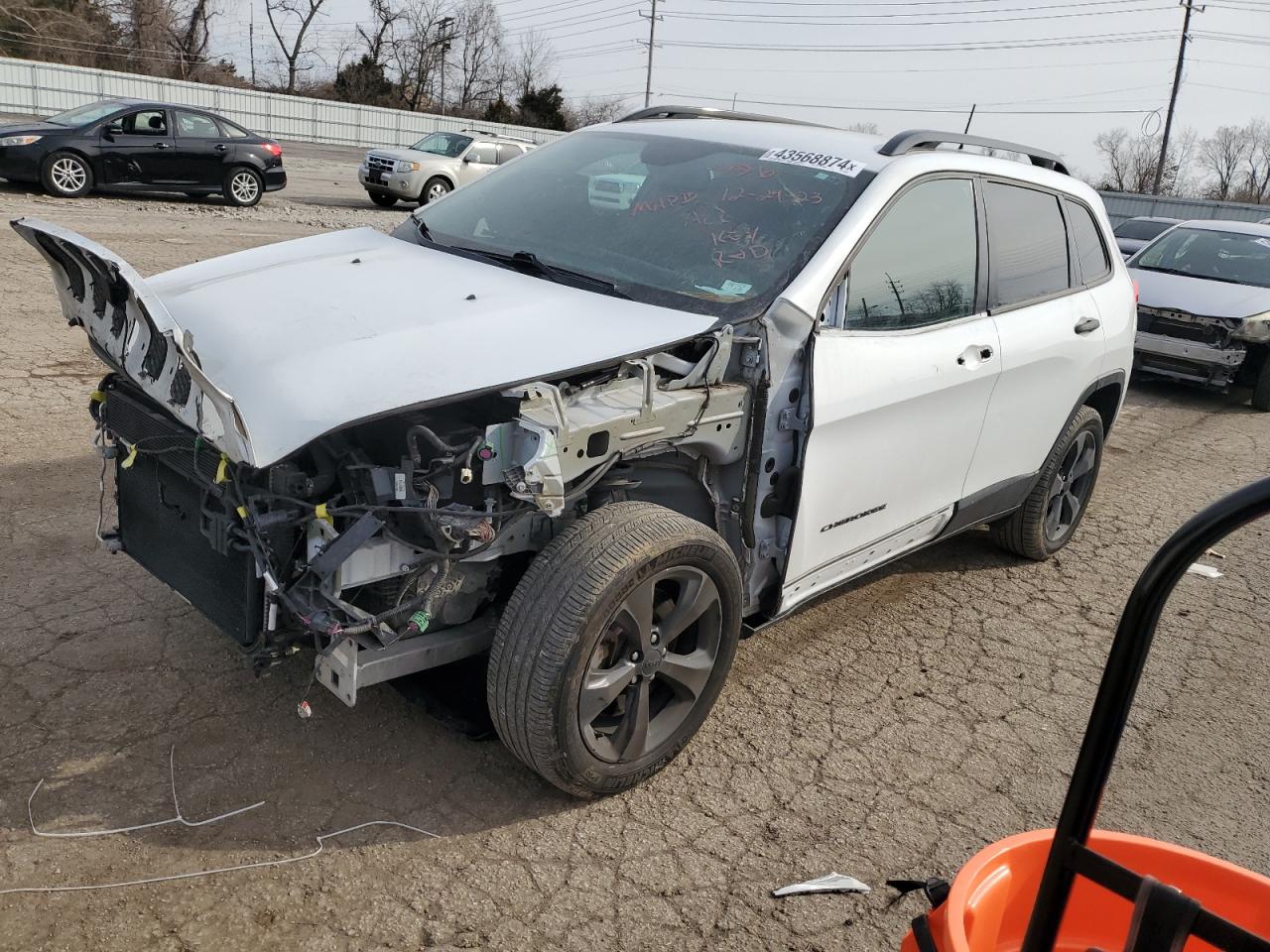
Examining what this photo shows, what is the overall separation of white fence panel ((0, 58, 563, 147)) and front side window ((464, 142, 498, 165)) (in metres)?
11.4

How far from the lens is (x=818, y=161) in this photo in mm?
3805

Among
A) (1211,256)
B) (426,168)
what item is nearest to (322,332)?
(1211,256)

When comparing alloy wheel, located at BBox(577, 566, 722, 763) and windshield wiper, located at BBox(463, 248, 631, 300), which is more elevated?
windshield wiper, located at BBox(463, 248, 631, 300)

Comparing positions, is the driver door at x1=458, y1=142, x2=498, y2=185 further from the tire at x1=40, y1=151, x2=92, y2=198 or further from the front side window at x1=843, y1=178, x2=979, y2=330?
the front side window at x1=843, y1=178, x2=979, y2=330

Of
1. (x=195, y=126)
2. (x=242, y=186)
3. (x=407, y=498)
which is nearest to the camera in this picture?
(x=407, y=498)

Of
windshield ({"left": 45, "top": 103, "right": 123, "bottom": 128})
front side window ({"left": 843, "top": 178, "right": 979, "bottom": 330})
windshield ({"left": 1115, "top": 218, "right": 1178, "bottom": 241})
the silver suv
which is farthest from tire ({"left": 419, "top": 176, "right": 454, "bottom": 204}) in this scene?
front side window ({"left": 843, "top": 178, "right": 979, "bottom": 330})

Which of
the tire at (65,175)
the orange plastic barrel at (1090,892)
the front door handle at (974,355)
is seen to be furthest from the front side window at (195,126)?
the orange plastic barrel at (1090,892)

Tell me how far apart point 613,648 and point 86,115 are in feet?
48.9

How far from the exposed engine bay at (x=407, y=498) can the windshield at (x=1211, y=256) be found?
9.31 meters

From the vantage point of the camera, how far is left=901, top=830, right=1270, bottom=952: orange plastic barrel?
6.10ft

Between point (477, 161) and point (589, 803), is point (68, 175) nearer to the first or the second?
point (477, 161)

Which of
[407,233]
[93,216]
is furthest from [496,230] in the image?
[93,216]

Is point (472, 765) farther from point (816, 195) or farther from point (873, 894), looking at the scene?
point (816, 195)

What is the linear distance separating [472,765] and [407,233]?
2124 mm
